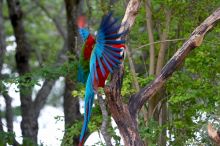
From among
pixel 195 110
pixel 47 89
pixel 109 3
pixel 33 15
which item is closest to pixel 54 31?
pixel 33 15

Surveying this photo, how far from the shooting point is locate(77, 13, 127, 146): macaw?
14.8ft

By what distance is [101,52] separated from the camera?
4.58m

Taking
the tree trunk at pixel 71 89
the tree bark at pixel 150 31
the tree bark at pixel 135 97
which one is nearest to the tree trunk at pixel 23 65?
the tree trunk at pixel 71 89

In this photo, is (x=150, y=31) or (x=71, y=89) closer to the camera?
(x=150, y=31)

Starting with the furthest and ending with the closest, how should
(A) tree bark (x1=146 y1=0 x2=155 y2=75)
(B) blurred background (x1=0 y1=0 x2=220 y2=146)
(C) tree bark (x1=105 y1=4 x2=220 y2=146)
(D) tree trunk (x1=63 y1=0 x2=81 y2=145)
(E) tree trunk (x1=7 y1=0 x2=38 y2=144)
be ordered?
(E) tree trunk (x1=7 y1=0 x2=38 y2=144)
(D) tree trunk (x1=63 y1=0 x2=81 y2=145)
(A) tree bark (x1=146 y1=0 x2=155 y2=75)
(B) blurred background (x1=0 y1=0 x2=220 y2=146)
(C) tree bark (x1=105 y1=4 x2=220 y2=146)

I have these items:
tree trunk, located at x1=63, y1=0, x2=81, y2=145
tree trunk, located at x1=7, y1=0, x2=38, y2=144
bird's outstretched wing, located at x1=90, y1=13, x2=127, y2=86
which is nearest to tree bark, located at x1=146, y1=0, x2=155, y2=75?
tree trunk, located at x1=63, y1=0, x2=81, y2=145

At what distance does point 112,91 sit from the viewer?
15.0 ft

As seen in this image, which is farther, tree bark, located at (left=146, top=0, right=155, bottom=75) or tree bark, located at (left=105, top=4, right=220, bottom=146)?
tree bark, located at (left=146, top=0, right=155, bottom=75)

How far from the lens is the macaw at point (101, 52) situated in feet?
14.8

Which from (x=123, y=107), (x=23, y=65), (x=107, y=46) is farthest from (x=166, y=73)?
(x=23, y=65)

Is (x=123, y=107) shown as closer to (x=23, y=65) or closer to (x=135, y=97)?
(x=135, y=97)

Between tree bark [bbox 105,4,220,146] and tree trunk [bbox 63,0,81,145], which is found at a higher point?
tree trunk [bbox 63,0,81,145]

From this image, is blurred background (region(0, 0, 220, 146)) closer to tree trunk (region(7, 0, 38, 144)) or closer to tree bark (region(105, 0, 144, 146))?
tree trunk (region(7, 0, 38, 144))

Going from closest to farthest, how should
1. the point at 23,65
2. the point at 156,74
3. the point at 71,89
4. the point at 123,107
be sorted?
the point at 123,107, the point at 156,74, the point at 71,89, the point at 23,65
